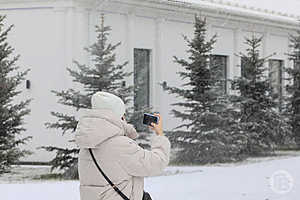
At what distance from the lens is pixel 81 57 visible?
16.3 metres

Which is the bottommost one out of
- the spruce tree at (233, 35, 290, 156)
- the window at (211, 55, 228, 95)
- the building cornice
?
the spruce tree at (233, 35, 290, 156)

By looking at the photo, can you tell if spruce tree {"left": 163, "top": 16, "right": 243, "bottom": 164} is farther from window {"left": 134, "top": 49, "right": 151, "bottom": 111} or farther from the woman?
the woman

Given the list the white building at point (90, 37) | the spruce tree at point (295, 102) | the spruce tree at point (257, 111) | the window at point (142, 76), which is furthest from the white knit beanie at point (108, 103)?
the spruce tree at point (295, 102)

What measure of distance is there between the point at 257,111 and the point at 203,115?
280 centimetres

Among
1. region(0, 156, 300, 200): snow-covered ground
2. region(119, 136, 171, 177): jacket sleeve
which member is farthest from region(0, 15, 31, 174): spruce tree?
region(119, 136, 171, 177): jacket sleeve

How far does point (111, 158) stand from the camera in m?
4.38

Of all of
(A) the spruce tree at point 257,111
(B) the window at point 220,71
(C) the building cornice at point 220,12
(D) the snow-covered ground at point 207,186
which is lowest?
(D) the snow-covered ground at point 207,186

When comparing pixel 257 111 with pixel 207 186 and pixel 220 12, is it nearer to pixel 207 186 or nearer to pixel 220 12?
pixel 220 12

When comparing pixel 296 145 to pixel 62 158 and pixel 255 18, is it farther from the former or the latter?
pixel 62 158

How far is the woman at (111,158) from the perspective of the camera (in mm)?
4367

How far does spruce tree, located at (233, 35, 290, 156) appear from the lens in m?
17.8

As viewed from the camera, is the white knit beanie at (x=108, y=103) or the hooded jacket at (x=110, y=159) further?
the white knit beanie at (x=108, y=103)

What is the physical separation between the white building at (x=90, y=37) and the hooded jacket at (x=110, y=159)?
11685 millimetres

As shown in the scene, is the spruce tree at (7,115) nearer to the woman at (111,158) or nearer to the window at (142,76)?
the window at (142,76)
